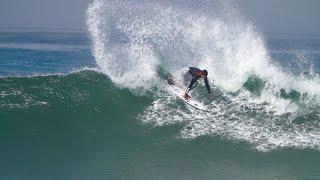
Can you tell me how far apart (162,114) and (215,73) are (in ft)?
13.8

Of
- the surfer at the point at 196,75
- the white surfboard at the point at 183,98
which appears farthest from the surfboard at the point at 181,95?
the surfer at the point at 196,75

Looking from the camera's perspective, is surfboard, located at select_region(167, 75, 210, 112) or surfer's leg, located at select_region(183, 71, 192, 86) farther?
surfer's leg, located at select_region(183, 71, 192, 86)

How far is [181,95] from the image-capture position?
1806 cm

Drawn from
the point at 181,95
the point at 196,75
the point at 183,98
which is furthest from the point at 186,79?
the point at 196,75

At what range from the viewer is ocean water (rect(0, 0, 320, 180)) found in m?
14.0

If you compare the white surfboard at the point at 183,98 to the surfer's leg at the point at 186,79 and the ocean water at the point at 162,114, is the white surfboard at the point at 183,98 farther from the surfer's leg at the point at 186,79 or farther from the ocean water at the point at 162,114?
the surfer's leg at the point at 186,79

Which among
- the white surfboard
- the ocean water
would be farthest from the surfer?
the ocean water

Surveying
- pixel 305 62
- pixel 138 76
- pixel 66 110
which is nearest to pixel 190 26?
pixel 138 76

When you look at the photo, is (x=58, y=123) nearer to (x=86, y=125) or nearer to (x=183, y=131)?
(x=86, y=125)

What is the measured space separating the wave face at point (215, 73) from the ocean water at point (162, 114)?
42mm

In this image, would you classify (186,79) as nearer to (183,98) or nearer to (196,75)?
(183,98)

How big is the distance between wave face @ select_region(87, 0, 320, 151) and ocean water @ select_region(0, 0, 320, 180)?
4 cm

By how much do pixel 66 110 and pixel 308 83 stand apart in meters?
8.72

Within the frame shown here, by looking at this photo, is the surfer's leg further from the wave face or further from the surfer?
the surfer
